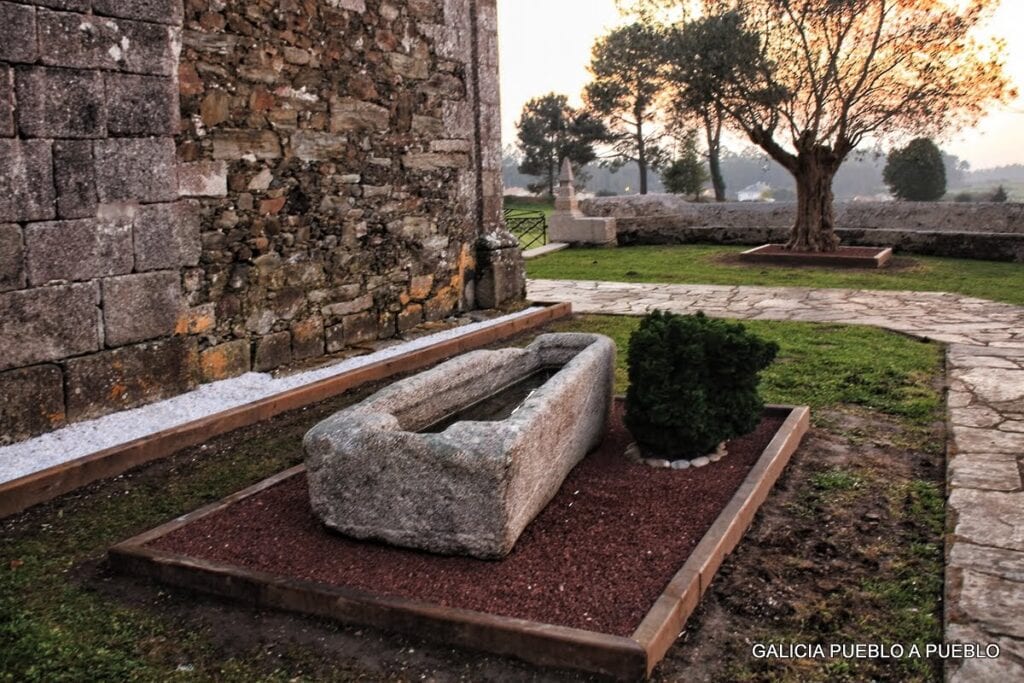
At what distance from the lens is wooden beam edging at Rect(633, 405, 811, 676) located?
9.60ft

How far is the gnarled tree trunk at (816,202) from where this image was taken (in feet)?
48.8

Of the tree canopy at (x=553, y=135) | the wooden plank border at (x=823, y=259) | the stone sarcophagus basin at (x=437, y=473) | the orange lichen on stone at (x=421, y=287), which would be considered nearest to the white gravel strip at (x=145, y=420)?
the orange lichen on stone at (x=421, y=287)

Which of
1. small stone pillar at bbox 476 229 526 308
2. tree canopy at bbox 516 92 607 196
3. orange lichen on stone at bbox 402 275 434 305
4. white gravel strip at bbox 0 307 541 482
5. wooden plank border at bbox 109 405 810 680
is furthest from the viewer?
tree canopy at bbox 516 92 607 196

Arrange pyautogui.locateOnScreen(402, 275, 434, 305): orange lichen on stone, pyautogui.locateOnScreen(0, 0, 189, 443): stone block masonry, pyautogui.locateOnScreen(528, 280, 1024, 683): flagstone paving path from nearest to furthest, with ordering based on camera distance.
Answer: pyautogui.locateOnScreen(528, 280, 1024, 683): flagstone paving path < pyautogui.locateOnScreen(0, 0, 189, 443): stone block masonry < pyautogui.locateOnScreen(402, 275, 434, 305): orange lichen on stone

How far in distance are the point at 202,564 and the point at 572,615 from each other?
1417 millimetres

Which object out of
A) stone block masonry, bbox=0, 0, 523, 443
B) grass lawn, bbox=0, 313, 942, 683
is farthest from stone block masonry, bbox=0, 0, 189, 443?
grass lawn, bbox=0, 313, 942, 683

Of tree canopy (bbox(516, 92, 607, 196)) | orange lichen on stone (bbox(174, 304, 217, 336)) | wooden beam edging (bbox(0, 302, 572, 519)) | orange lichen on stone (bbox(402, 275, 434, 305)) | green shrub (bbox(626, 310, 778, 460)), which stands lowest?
wooden beam edging (bbox(0, 302, 572, 519))

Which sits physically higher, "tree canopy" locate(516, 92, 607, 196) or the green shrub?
"tree canopy" locate(516, 92, 607, 196)

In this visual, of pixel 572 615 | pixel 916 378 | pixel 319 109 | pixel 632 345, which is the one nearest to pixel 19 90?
pixel 319 109

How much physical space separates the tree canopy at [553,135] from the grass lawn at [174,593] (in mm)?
36332

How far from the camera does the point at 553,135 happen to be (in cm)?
4234

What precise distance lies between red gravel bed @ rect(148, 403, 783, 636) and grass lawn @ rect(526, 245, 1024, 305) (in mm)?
7648

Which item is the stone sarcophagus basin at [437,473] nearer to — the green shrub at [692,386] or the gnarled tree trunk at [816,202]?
the green shrub at [692,386]

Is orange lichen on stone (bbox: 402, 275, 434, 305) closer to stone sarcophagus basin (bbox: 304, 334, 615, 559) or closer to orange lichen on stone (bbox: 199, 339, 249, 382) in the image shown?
orange lichen on stone (bbox: 199, 339, 249, 382)
